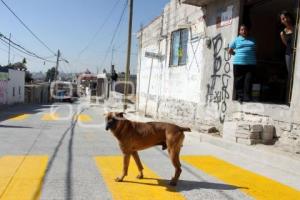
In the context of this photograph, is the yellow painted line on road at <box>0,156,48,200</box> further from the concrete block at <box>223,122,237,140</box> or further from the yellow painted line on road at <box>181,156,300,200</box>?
the concrete block at <box>223,122,237,140</box>

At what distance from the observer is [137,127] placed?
612 centimetres

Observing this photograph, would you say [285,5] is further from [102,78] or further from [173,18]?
[102,78]

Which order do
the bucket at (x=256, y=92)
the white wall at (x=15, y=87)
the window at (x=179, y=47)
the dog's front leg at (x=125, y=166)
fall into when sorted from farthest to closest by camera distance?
the white wall at (x=15, y=87), the window at (x=179, y=47), the bucket at (x=256, y=92), the dog's front leg at (x=125, y=166)

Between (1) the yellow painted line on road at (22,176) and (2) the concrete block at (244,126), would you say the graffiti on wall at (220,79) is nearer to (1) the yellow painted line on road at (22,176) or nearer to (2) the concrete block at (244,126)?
(2) the concrete block at (244,126)

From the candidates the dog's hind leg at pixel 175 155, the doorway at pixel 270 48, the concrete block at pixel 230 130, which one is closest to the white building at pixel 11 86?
the doorway at pixel 270 48

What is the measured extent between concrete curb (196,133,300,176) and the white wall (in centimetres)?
3176

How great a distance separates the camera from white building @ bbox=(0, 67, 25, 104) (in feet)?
115

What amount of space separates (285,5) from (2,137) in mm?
9213

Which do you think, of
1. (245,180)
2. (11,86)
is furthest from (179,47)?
(11,86)

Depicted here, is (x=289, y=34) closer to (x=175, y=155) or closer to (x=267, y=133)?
(x=267, y=133)

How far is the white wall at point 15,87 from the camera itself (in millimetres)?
37950

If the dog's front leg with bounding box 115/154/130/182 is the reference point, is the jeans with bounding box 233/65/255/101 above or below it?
above

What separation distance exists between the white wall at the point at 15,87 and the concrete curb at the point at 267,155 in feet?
104

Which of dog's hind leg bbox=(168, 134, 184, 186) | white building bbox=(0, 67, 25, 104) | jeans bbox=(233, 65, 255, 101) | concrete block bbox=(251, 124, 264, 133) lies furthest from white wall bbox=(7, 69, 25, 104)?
dog's hind leg bbox=(168, 134, 184, 186)
